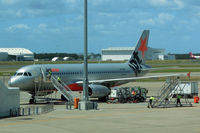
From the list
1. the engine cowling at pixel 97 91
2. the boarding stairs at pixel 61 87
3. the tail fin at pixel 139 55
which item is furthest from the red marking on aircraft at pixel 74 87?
the tail fin at pixel 139 55

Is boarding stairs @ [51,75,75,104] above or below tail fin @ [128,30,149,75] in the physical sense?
below

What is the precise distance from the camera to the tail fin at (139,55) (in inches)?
2219

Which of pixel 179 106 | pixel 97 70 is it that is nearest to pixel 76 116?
pixel 179 106

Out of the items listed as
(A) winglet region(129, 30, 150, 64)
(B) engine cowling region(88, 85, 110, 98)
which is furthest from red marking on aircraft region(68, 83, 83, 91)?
(A) winglet region(129, 30, 150, 64)

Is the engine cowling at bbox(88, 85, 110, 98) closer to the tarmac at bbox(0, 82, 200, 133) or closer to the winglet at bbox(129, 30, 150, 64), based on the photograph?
the winglet at bbox(129, 30, 150, 64)

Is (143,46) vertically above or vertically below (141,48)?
above

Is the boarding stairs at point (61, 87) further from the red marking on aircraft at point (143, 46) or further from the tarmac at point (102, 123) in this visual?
the red marking on aircraft at point (143, 46)

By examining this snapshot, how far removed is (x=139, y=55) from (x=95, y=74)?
8.79m

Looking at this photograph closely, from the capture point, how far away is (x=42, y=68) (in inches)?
1758

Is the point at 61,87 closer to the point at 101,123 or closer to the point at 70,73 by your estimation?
the point at 70,73

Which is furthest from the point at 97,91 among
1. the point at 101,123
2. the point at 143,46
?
the point at 101,123

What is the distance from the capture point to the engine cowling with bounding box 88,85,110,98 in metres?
44.9

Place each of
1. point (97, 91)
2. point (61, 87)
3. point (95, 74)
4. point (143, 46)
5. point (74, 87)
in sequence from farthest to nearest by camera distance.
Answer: point (143, 46) → point (95, 74) → point (74, 87) → point (97, 91) → point (61, 87)

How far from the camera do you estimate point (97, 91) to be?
45156mm
